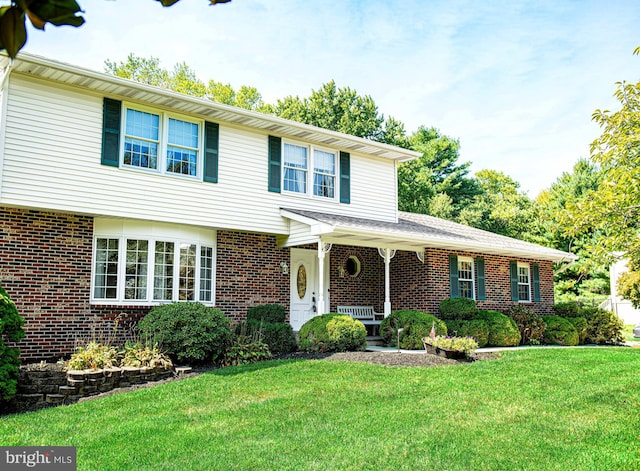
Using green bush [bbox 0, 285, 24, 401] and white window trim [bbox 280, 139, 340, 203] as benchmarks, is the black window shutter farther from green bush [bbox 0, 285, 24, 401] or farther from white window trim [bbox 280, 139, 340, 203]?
green bush [bbox 0, 285, 24, 401]

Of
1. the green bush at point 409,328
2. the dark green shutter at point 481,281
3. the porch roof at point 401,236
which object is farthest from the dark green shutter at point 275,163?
the dark green shutter at point 481,281

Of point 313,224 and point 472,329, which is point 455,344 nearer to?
point 472,329

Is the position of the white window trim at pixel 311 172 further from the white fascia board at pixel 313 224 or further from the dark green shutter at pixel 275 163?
the white fascia board at pixel 313 224

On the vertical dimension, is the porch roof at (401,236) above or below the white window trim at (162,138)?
below

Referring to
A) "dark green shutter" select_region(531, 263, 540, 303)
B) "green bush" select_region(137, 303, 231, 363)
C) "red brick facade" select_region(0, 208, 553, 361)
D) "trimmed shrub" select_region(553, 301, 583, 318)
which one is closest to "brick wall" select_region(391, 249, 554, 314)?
"red brick facade" select_region(0, 208, 553, 361)

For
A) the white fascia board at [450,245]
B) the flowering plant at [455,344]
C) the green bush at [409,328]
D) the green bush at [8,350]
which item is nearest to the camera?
the green bush at [8,350]

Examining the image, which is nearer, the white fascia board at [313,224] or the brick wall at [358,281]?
the white fascia board at [313,224]

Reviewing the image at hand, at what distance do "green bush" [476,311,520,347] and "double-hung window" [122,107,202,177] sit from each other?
342 inches


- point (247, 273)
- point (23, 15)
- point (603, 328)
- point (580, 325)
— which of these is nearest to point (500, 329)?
point (580, 325)

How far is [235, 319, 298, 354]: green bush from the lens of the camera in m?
12.2

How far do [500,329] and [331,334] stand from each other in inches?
218

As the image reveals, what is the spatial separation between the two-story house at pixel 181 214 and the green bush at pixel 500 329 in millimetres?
1297

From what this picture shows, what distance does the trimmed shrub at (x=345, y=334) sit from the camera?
1210cm

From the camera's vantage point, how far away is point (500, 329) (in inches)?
596
